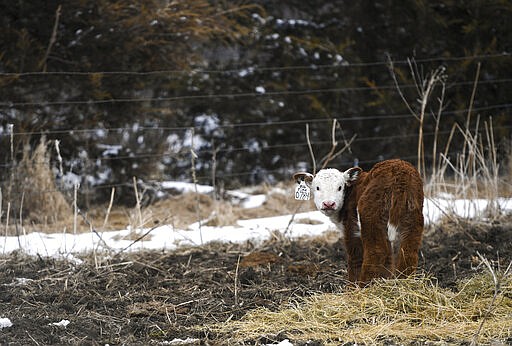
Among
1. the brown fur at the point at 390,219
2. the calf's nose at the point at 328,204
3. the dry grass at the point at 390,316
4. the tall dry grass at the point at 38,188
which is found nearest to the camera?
the dry grass at the point at 390,316

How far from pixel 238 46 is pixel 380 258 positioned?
286 inches

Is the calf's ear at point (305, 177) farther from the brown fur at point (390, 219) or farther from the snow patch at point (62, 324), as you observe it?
the snow patch at point (62, 324)

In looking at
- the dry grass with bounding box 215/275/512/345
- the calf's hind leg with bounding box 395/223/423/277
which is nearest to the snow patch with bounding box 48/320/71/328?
the dry grass with bounding box 215/275/512/345

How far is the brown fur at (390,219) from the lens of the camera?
4992 millimetres

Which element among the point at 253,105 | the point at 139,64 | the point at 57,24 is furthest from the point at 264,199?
the point at 57,24

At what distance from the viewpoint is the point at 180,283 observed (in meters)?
5.92

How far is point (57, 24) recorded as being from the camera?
31.2 ft

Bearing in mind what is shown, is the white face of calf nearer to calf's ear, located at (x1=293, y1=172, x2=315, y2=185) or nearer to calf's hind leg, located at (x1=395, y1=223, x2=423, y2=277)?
calf's ear, located at (x1=293, y1=172, x2=315, y2=185)

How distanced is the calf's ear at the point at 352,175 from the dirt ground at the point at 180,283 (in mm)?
793

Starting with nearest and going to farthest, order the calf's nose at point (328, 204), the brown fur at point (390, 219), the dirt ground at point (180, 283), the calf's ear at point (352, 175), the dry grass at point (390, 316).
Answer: the dry grass at point (390, 316) → the dirt ground at point (180, 283) → the brown fur at point (390, 219) → the calf's nose at point (328, 204) → the calf's ear at point (352, 175)

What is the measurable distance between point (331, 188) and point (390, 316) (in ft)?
3.59

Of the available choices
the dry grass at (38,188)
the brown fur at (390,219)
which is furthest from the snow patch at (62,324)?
the dry grass at (38,188)

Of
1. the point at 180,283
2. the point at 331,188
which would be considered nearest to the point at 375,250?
the point at 331,188

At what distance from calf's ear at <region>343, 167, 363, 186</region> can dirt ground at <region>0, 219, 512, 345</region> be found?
79 centimetres
